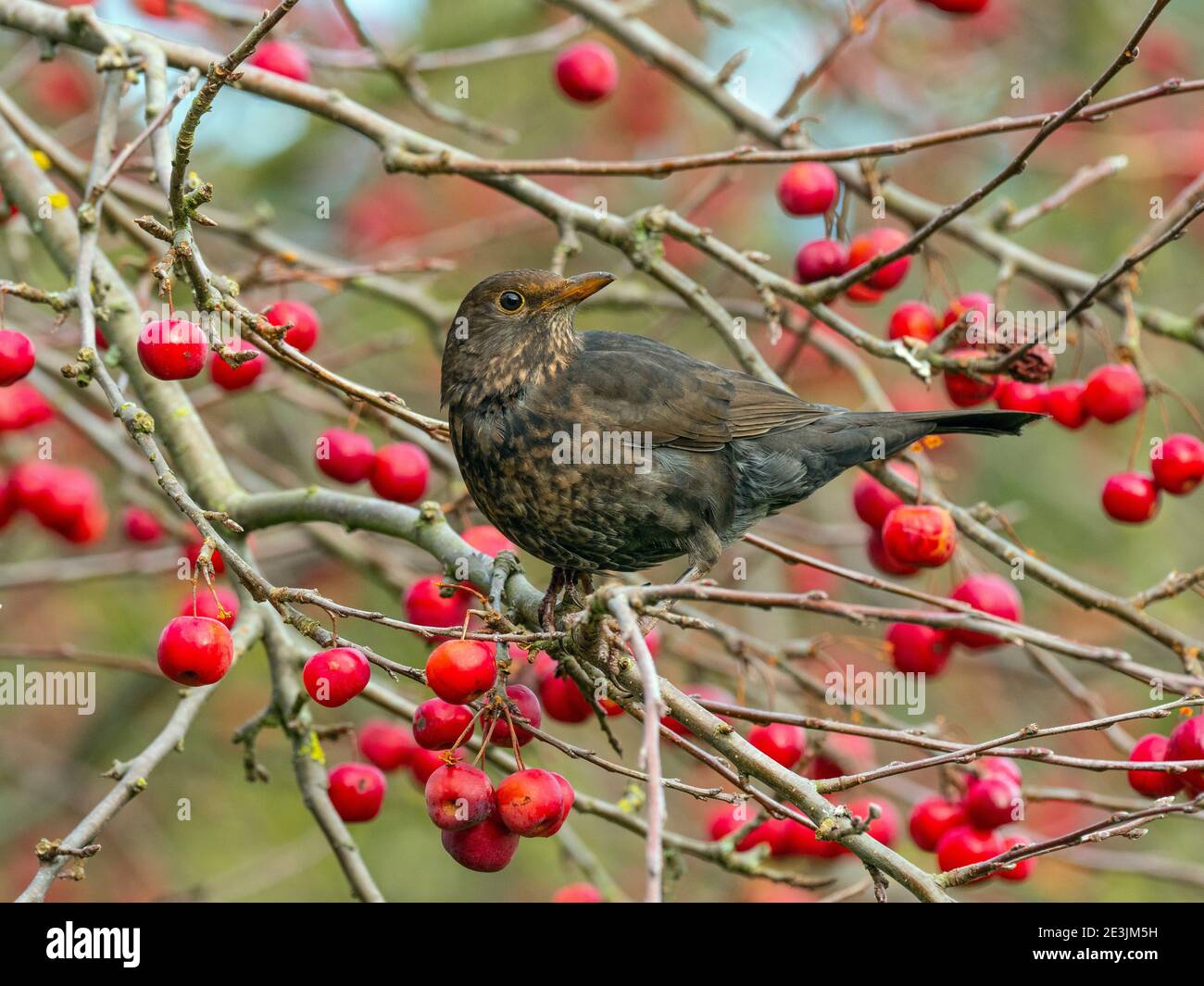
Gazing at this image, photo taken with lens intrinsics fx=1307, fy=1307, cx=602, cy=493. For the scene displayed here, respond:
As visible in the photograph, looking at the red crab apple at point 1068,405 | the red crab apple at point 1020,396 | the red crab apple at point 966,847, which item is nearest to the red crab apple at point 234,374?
the red crab apple at point 1020,396

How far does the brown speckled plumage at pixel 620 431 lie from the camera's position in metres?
3.61

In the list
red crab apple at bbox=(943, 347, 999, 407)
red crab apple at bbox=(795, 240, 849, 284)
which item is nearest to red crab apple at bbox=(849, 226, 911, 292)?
red crab apple at bbox=(795, 240, 849, 284)

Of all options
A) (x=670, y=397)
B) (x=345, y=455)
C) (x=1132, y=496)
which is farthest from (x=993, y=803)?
(x=345, y=455)

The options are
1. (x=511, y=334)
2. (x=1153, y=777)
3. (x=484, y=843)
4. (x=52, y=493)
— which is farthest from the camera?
(x=52, y=493)

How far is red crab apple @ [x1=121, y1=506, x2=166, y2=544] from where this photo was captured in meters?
4.69

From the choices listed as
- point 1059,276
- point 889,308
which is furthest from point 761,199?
point 1059,276

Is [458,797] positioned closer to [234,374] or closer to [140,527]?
[234,374]

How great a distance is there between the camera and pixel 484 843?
2.70 m

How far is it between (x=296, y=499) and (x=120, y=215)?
1.20 m

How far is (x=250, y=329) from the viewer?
101 inches

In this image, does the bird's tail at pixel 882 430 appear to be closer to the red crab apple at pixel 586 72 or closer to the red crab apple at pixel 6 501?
the red crab apple at pixel 586 72

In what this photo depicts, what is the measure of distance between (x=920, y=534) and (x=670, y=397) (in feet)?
3.12
